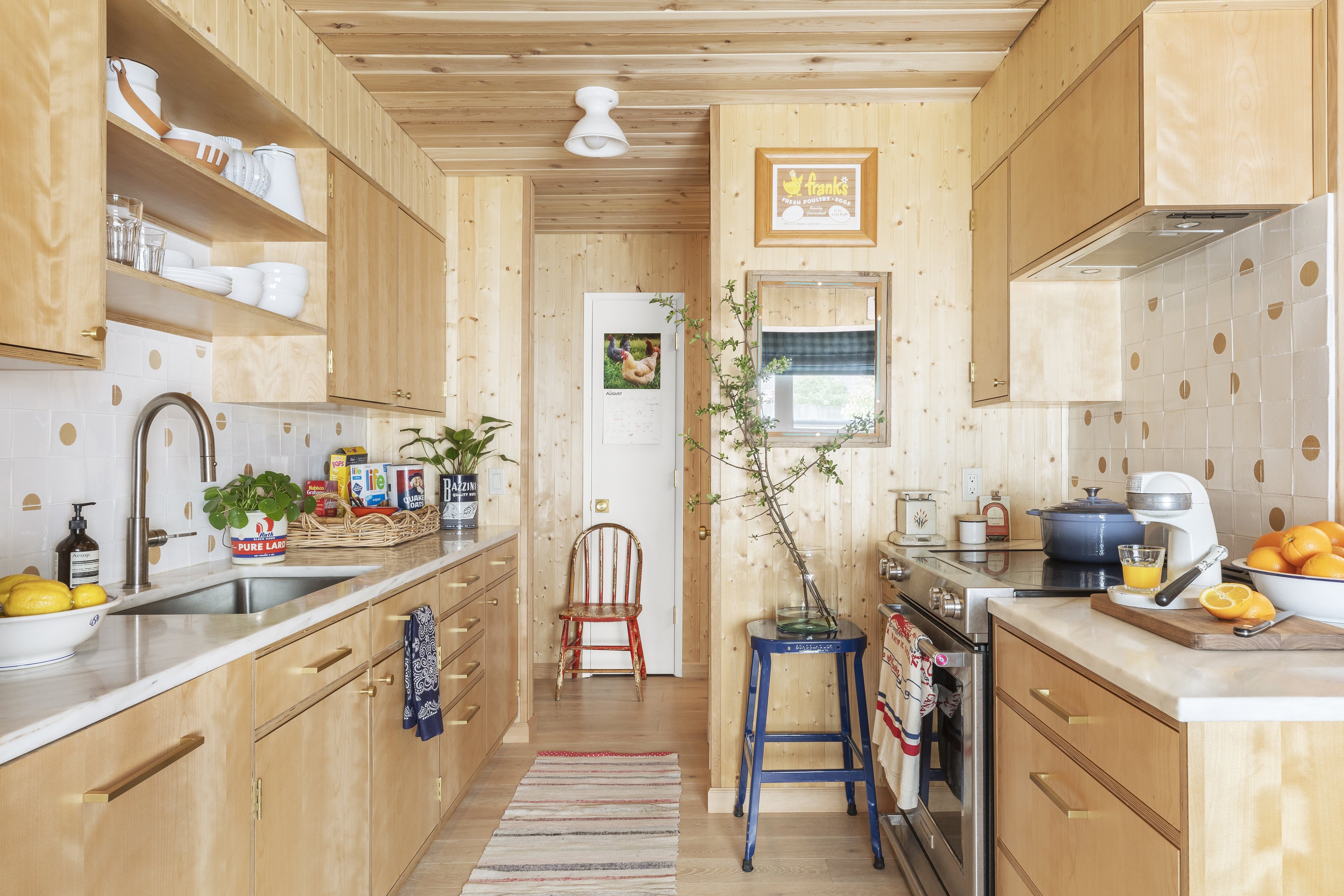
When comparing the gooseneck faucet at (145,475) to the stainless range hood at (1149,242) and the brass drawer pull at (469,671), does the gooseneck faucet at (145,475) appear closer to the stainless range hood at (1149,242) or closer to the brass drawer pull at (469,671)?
the brass drawer pull at (469,671)

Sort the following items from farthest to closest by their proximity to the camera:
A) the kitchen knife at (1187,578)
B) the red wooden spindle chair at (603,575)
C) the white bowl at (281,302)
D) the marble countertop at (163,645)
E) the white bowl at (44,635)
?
the red wooden spindle chair at (603,575), the white bowl at (281,302), the kitchen knife at (1187,578), the white bowl at (44,635), the marble countertop at (163,645)

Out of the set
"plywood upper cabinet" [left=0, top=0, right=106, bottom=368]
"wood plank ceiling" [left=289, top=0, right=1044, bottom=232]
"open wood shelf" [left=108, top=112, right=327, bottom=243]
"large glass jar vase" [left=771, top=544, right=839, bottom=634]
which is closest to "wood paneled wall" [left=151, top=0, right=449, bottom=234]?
"wood plank ceiling" [left=289, top=0, right=1044, bottom=232]

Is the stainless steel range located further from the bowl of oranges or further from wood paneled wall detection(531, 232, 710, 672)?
wood paneled wall detection(531, 232, 710, 672)

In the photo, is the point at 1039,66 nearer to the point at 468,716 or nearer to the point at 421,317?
the point at 421,317

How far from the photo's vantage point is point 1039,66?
2.21 metres

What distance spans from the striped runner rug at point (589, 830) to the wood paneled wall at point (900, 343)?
35cm

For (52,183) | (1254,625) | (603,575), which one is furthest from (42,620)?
(603,575)

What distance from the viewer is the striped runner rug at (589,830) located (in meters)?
2.28

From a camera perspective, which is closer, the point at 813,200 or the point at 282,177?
the point at 282,177

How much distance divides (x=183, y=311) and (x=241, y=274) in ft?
0.58

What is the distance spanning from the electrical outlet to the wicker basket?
1981mm

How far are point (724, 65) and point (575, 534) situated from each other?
8.91ft

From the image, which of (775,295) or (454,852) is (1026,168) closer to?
(775,295)

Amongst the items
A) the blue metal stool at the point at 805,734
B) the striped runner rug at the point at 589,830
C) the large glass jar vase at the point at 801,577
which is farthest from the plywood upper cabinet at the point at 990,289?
the striped runner rug at the point at 589,830
